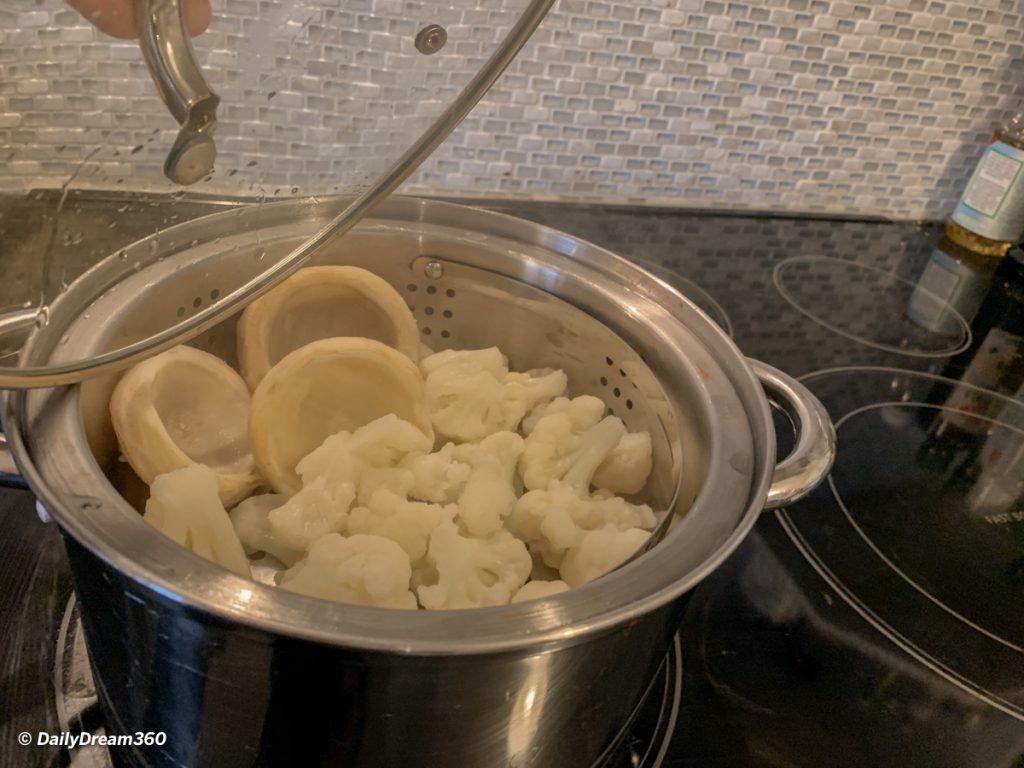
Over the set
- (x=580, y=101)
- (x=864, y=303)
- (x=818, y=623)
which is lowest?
(x=818, y=623)

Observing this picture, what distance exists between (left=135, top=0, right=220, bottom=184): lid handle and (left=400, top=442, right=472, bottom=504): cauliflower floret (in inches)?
10.6

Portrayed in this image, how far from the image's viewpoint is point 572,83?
100 centimetres

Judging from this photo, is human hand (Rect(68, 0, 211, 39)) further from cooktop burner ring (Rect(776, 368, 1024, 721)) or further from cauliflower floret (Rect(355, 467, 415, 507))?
cooktop burner ring (Rect(776, 368, 1024, 721))

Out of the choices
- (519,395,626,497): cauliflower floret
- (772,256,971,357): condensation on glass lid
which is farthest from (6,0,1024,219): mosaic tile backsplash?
(519,395,626,497): cauliflower floret

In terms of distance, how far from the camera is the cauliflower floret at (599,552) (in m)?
0.54

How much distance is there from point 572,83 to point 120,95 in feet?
2.23

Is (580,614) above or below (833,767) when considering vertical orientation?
above

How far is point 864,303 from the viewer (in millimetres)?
1079

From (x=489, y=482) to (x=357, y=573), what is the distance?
145mm

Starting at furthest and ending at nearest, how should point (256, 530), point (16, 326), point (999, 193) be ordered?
point (999, 193) → point (256, 530) → point (16, 326)

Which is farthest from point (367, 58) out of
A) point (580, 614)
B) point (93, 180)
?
point (580, 614)

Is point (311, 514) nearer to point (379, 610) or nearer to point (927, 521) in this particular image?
point (379, 610)

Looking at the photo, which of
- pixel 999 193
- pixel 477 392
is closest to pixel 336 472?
pixel 477 392

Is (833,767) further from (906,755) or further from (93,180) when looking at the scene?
(93,180)
